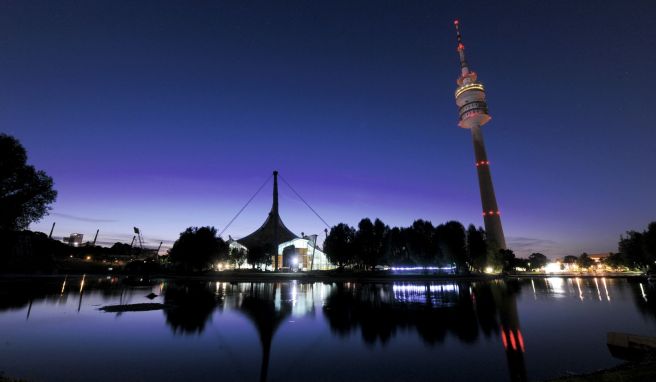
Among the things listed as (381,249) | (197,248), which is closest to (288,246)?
(381,249)

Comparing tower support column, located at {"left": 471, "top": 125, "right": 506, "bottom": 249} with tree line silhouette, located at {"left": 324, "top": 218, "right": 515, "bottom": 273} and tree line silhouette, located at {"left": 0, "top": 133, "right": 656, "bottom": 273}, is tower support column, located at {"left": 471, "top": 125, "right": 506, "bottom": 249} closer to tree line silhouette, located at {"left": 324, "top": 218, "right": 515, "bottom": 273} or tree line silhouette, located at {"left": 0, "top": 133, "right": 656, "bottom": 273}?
tree line silhouette, located at {"left": 0, "top": 133, "right": 656, "bottom": 273}

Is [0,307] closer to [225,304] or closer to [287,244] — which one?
[225,304]

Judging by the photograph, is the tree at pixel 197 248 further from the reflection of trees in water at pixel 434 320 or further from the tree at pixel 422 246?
the reflection of trees in water at pixel 434 320

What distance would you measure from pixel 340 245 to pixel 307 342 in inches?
2541

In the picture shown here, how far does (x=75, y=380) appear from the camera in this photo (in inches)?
391

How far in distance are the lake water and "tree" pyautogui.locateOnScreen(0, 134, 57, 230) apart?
880 inches

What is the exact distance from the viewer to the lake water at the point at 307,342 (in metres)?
10.9

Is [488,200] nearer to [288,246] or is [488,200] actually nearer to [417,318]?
[288,246]

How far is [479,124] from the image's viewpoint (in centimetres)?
13288

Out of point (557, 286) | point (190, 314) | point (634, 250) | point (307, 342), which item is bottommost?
point (307, 342)

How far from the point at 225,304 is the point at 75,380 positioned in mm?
17239

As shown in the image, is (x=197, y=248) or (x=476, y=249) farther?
(x=476, y=249)

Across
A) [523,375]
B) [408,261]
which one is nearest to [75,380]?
[523,375]

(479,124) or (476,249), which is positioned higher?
(479,124)
